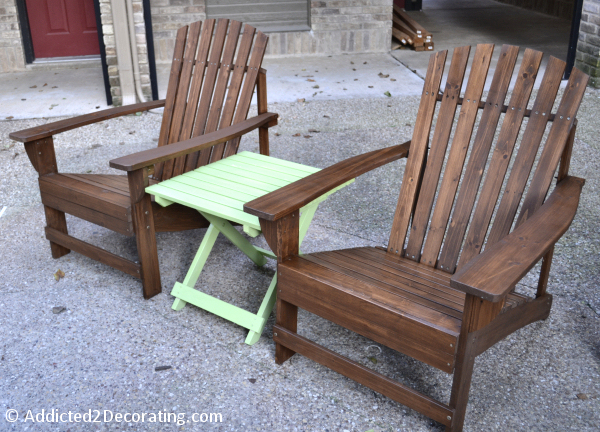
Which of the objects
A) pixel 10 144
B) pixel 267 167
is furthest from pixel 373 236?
pixel 10 144

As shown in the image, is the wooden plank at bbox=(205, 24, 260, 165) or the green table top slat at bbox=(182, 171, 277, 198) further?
the wooden plank at bbox=(205, 24, 260, 165)

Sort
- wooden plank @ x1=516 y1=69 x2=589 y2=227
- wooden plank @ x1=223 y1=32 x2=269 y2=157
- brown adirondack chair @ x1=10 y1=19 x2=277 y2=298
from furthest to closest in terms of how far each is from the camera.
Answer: wooden plank @ x1=223 y1=32 x2=269 y2=157 → brown adirondack chair @ x1=10 y1=19 x2=277 y2=298 → wooden plank @ x1=516 y1=69 x2=589 y2=227

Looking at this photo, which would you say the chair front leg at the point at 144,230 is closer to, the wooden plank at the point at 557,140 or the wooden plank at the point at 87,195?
the wooden plank at the point at 87,195

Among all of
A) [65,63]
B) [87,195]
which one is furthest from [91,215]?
[65,63]

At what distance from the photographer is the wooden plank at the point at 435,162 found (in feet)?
7.91

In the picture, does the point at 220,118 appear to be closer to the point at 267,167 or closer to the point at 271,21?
the point at 267,167

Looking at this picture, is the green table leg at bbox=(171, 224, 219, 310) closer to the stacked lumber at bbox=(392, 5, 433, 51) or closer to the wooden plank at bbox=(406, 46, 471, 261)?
the wooden plank at bbox=(406, 46, 471, 261)

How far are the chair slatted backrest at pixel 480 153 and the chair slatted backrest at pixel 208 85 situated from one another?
1014 millimetres

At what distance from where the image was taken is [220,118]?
3.15 metres

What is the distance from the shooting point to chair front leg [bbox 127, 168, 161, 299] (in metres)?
2.49

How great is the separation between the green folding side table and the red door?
195 inches

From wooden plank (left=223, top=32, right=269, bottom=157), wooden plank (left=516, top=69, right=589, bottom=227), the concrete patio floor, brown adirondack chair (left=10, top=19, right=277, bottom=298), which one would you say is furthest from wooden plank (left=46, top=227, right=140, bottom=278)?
wooden plank (left=516, top=69, right=589, bottom=227)

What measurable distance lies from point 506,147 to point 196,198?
128cm

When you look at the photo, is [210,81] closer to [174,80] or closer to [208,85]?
[208,85]
